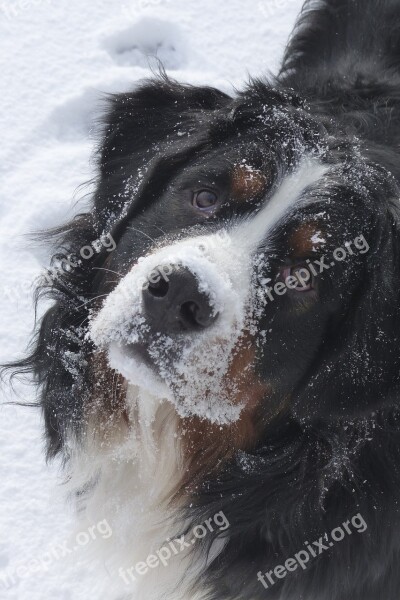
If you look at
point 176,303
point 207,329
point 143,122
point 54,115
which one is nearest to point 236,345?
point 207,329

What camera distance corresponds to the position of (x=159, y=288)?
2.34 metres

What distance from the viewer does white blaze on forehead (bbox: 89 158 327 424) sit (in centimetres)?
237

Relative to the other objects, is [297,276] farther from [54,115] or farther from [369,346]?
[54,115]

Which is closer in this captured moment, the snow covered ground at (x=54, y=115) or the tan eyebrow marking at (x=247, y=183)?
the tan eyebrow marking at (x=247, y=183)

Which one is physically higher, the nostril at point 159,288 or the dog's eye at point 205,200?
the dog's eye at point 205,200

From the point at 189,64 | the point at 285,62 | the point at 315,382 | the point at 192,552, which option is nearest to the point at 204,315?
the point at 315,382

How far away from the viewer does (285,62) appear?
15.8 ft

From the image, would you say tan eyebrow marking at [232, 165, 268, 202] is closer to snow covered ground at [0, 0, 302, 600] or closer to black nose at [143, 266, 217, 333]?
black nose at [143, 266, 217, 333]

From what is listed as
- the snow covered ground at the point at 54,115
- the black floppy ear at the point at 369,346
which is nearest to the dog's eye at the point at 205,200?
the black floppy ear at the point at 369,346

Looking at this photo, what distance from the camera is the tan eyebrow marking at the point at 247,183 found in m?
2.61

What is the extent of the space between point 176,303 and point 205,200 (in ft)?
1.74

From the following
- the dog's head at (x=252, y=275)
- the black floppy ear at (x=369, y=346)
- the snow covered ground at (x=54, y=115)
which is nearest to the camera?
the dog's head at (x=252, y=275)

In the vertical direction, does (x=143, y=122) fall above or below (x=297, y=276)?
above

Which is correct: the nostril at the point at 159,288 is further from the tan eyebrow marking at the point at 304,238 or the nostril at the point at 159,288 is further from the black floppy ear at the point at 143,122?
the black floppy ear at the point at 143,122
